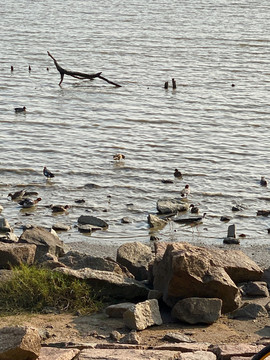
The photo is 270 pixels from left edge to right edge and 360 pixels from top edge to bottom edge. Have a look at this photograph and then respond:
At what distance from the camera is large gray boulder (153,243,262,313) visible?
22.2 ft

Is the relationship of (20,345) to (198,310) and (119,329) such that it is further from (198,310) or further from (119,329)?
(198,310)

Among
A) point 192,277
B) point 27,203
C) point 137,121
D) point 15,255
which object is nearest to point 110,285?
point 192,277

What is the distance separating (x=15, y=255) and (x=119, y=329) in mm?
1656

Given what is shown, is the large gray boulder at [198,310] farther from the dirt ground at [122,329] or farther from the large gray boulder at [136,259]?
the large gray boulder at [136,259]

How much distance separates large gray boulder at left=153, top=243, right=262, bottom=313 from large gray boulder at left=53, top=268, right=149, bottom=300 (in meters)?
0.19

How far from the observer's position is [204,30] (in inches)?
1208

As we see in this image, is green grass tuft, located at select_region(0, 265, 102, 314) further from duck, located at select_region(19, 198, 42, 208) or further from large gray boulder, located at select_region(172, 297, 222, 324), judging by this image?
duck, located at select_region(19, 198, 42, 208)

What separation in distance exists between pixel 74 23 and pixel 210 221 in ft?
75.5

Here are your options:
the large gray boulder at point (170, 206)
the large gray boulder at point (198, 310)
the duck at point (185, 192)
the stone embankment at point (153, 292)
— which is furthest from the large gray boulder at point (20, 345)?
the duck at point (185, 192)

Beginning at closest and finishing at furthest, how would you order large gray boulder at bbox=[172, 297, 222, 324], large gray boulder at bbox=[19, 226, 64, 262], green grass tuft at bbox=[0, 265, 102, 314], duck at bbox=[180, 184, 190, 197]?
large gray boulder at bbox=[172, 297, 222, 324] < green grass tuft at bbox=[0, 265, 102, 314] < large gray boulder at bbox=[19, 226, 64, 262] < duck at bbox=[180, 184, 190, 197]

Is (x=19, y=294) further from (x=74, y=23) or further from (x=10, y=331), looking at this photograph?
(x=74, y=23)

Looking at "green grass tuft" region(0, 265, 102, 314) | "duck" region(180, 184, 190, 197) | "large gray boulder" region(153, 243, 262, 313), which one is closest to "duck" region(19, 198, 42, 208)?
"duck" region(180, 184, 190, 197)

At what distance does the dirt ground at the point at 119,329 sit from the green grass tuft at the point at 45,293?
156 millimetres

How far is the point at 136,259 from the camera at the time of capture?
8117mm
